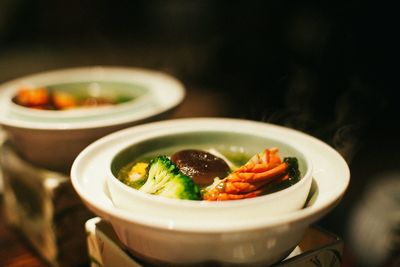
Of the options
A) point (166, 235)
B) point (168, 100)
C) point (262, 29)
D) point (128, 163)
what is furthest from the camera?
point (262, 29)

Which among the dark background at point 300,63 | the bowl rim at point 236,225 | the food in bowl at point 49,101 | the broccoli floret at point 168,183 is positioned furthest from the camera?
the dark background at point 300,63

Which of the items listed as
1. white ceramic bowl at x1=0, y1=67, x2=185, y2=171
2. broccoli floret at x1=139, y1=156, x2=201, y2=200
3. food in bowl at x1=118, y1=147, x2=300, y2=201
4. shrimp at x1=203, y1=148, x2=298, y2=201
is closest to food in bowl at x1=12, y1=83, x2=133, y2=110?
white ceramic bowl at x1=0, y1=67, x2=185, y2=171

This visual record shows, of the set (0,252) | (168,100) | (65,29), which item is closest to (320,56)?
(168,100)

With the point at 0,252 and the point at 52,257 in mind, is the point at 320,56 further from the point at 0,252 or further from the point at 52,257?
the point at 0,252

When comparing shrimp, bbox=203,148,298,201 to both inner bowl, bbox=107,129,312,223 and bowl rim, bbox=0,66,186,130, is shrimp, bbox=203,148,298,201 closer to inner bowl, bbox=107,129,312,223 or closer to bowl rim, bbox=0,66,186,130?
inner bowl, bbox=107,129,312,223

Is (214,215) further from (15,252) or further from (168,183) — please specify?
(15,252)

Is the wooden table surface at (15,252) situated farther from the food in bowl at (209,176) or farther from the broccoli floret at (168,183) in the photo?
the broccoli floret at (168,183)

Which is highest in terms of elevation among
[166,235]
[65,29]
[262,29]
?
[166,235]

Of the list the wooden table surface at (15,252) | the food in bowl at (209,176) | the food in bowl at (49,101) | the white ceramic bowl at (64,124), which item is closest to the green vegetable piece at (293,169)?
the food in bowl at (209,176)
